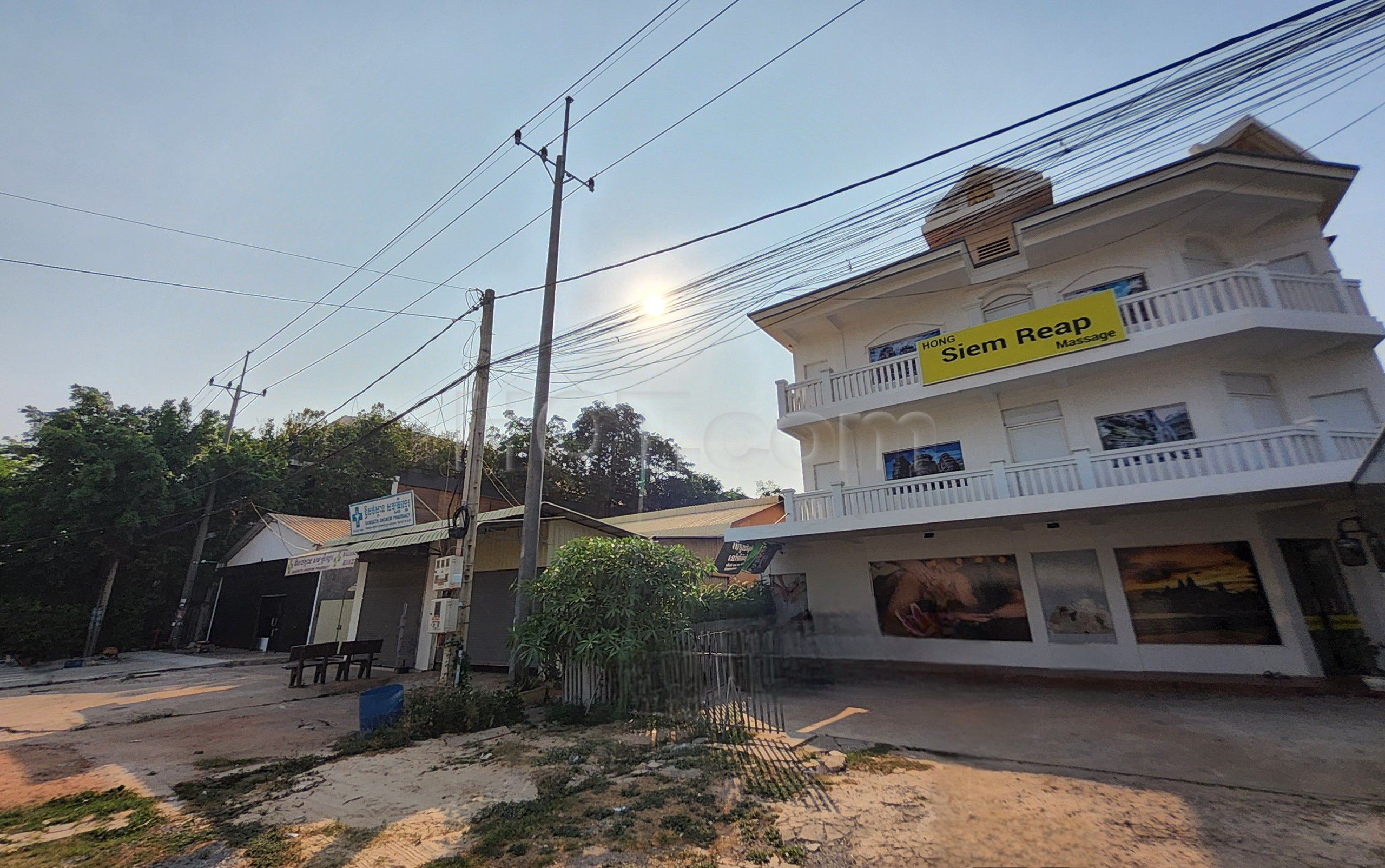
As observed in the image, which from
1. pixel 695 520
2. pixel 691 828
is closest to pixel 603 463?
pixel 695 520

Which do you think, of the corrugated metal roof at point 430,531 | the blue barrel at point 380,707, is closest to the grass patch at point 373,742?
the blue barrel at point 380,707

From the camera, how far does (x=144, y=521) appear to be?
19172 millimetres

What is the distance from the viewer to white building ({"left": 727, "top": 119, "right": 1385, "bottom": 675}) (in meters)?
9.39

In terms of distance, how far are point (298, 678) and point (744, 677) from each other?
1050cm

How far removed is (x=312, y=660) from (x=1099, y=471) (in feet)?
56.2

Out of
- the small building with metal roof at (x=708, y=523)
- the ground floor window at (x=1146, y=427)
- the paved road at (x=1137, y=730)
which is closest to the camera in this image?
the paved road at (x=1137, y=730)

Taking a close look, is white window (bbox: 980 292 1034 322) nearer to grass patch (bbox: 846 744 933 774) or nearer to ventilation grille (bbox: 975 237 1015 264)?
ventilation grille (bbox: 975 237 1015 264)

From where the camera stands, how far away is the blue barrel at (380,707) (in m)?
7.30

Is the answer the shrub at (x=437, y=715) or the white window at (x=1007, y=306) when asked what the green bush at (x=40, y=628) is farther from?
the white window at (x=1007, y=306)

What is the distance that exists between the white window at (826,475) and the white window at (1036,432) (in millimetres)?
3880

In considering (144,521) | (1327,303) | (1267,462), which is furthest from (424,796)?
(144,521)

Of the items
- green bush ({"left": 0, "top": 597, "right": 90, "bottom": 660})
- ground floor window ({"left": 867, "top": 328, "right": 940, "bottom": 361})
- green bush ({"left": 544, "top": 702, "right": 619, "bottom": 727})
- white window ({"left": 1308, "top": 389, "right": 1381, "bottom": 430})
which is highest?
ground floor window ({"left": 867, "top": 328, "right": 940, "bottom": 361})

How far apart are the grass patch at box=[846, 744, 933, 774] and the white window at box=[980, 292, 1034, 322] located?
32.9 feet

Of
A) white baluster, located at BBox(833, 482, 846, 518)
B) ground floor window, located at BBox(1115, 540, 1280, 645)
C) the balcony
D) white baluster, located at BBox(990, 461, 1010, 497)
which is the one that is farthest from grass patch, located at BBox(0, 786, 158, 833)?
ground floor window, located at BBox(1115, 540, 1280, 645)
